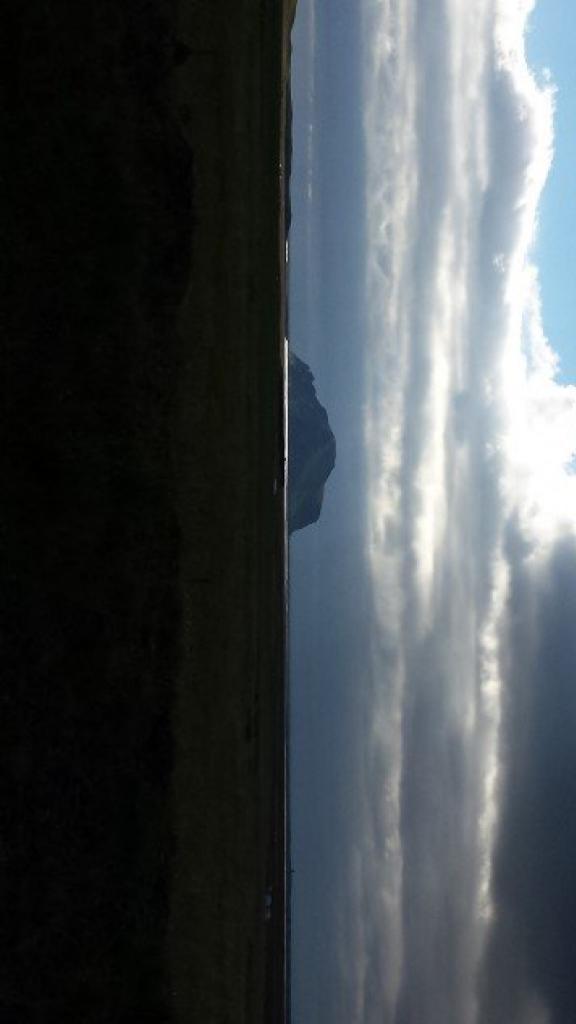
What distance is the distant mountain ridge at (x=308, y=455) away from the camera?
143500 millimetres

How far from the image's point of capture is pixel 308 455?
15175cm

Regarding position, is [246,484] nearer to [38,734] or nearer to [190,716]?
[190,716]

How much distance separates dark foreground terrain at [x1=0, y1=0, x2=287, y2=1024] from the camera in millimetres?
9461

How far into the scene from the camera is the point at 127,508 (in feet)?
32.1

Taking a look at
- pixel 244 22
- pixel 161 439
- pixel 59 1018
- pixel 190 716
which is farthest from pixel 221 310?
pixel 59 1018

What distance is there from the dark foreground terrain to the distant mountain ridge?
5056 inches

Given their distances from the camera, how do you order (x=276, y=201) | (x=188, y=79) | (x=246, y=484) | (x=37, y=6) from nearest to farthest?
(x=37, y=6)
(x=188, y=79)
(x=246, y=484)
(x=276, y=201)

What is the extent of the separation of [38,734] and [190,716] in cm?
172

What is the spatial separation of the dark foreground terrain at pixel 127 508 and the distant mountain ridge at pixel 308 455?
128415 millimetres

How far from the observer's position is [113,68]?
9523mm

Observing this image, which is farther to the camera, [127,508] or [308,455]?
[308,455]

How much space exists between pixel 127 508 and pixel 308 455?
14241cm

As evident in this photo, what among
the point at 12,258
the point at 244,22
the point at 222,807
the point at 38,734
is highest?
the point at 244,22

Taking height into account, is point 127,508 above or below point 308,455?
below
